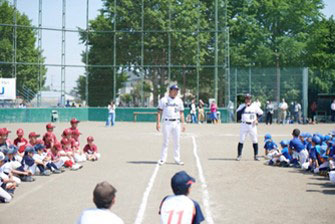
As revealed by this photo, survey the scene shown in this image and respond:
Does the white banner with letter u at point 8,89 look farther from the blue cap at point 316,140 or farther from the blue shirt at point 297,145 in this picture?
the blue cap at point 316,140

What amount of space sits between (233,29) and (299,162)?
5011 centimetres

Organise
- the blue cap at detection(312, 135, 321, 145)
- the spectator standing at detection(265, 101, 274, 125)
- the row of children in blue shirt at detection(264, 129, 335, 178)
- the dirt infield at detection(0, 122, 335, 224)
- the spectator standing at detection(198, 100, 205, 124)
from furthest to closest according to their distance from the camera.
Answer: the spectator standing at detection(198, 100, 205, 124)
the spectator standing at detection(265, 101, 274, 125)
the blue cap at detection(312, 135, 321, 145)
the row of children in blue shirt at detection(264, 129, 335, 178)
the dirt infield at detection(0, 122, 335, 224)

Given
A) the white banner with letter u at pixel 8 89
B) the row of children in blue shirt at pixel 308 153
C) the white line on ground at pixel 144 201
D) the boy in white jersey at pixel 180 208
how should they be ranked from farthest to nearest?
the white banner with letter u at pixel 8 89, the row of children in blue shirt at pixel 308 153, the white line on ground at pixel 144 201, the boy in white jersey at pixel 180 208

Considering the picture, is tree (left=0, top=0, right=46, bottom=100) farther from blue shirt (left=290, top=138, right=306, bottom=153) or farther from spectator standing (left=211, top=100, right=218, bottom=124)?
blue shirt (left=290, top=138, right=306, bottom=153)

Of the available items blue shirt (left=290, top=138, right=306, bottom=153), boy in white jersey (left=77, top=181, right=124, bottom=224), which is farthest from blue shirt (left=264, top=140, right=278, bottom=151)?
boy in white jersey (left=77, top=181, right=124, bottom=224)

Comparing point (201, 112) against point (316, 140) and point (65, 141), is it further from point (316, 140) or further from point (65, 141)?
point (316, 140)

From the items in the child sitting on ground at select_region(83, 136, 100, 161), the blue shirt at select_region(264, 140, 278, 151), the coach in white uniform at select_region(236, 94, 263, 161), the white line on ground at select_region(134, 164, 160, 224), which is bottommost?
the white line on ground at select_region(134, 164, 160, 224)

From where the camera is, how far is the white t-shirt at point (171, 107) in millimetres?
14031

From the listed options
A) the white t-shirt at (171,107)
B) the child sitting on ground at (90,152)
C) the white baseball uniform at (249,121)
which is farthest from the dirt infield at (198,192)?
the white t-shirt at (171,107)

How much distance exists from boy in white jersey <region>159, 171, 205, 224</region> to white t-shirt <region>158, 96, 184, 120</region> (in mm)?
9137

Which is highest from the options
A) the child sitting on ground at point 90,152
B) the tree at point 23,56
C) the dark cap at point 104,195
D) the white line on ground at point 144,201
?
the tree at point 23,56

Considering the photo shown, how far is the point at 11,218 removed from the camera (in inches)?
307

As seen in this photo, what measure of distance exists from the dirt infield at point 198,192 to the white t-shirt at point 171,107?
139cm

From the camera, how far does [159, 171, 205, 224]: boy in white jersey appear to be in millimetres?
4730
